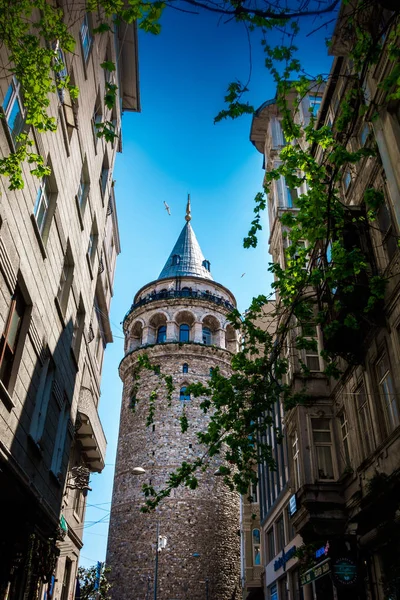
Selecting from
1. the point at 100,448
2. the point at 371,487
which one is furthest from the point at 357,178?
the point at 100,448

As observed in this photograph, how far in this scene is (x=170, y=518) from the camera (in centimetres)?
3294

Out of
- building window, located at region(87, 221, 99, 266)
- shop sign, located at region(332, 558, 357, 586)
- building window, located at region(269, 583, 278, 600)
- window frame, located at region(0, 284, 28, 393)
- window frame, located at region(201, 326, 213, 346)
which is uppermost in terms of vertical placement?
window frame, located at region(201, 326, 213, 346)

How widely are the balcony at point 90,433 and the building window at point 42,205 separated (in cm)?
631

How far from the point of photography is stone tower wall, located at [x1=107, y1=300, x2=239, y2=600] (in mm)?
31359

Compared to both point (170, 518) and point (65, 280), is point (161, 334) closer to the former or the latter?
point (170, 518)

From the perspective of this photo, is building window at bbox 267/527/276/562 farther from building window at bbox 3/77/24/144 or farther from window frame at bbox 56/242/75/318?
building window at bbox 3/77/24/144

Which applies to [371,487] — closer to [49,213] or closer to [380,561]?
[380,561]

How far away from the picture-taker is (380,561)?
413 inches

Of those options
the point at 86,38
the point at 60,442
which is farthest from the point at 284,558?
the point at 86,38

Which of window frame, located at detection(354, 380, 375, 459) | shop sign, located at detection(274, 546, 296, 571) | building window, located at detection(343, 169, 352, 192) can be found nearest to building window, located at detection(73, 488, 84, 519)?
shop sign, located at detection(274, 546, 296, 571)

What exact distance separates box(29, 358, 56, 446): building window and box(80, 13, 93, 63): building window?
8142mm

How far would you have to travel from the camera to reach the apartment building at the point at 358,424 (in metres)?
10.2

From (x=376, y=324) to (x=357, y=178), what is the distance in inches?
164

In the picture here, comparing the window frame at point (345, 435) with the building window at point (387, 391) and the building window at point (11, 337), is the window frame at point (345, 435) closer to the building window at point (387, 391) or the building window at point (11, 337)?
the building window at point (387, 391)
